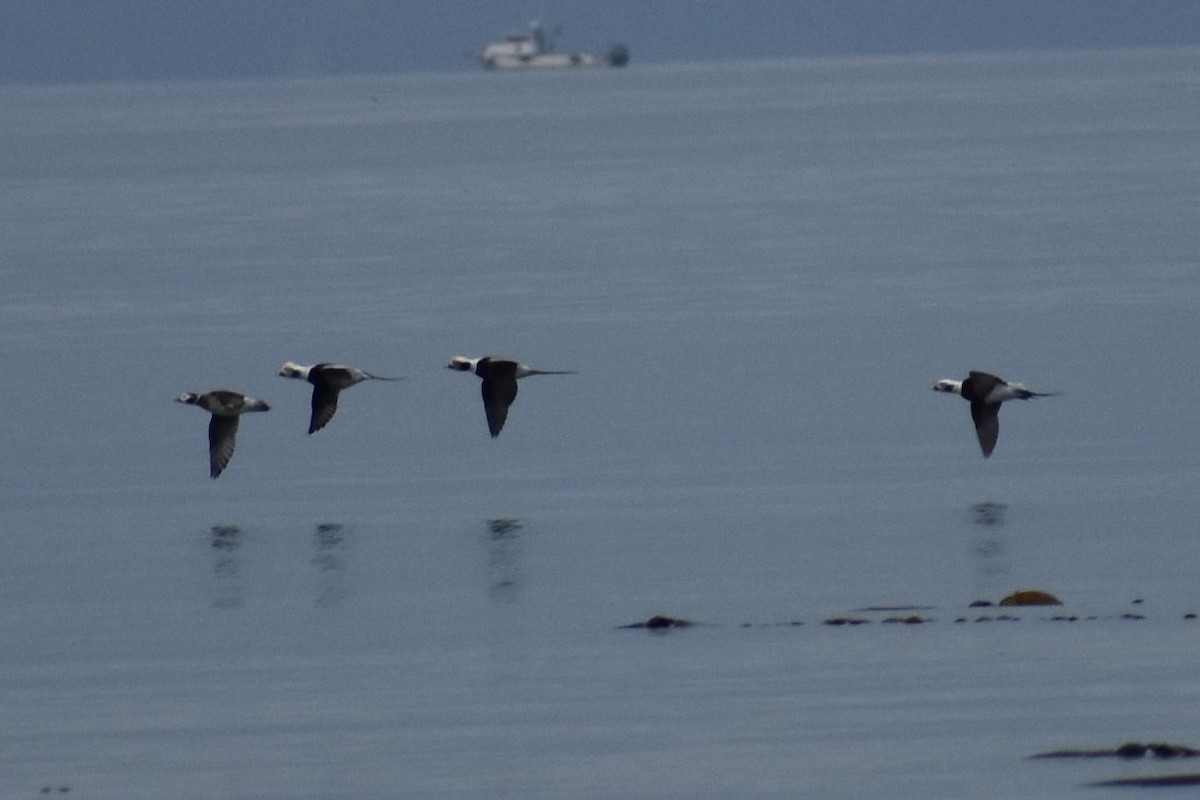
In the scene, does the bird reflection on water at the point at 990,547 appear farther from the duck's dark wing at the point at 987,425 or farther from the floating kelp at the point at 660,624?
the floating kelp at the point at 660,624

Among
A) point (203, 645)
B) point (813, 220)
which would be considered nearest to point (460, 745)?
point (203, 645)

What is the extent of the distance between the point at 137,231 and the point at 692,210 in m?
11.2

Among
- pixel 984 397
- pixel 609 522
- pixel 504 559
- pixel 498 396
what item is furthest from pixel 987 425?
pixel 504 559

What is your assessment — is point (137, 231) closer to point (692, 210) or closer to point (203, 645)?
point (692, 210)

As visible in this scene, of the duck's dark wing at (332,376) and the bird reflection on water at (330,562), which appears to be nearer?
the bird reflection on water at (330,562)

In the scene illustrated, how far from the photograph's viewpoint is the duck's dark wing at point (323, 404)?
24.6 meters

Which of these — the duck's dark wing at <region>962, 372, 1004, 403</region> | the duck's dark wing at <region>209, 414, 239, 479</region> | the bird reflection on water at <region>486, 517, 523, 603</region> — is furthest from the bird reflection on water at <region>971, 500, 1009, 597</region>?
the duck's dark wing at <region>209, 414, 239, 479</region>

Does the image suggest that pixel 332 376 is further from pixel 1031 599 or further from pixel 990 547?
pixel 1031 599

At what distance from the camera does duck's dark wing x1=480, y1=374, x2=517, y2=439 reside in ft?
79.0

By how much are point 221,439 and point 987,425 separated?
560 cm

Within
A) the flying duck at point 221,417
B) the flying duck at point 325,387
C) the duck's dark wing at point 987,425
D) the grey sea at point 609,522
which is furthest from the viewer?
the flying duck at point 325,387

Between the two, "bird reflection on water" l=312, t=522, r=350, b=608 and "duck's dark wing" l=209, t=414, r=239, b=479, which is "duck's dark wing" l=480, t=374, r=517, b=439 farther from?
"duck's dark wing" l=209, t=414, r=239, b=479

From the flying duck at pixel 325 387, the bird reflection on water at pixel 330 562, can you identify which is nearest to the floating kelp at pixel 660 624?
the bird reflection on water at pixel 330 562

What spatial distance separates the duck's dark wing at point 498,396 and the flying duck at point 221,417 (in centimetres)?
163
